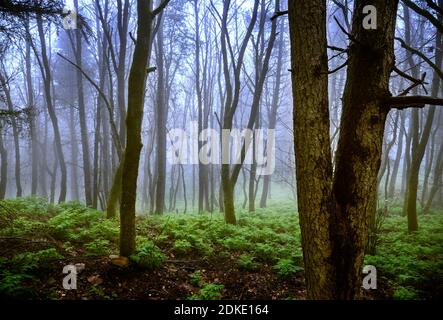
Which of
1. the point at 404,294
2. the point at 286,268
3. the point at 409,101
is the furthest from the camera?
the point at 286,268

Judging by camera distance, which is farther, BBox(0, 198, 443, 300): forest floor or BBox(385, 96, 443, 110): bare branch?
BBox(0, 198, 443, 300): forest floor

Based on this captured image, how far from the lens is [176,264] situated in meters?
6.05

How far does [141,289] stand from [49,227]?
399 cm

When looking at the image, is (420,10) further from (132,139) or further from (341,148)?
(132,139)

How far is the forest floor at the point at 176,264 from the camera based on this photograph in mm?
4750

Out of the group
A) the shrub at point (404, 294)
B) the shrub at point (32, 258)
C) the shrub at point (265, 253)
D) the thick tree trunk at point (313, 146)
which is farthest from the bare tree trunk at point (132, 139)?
the shrub at point (404, 294)

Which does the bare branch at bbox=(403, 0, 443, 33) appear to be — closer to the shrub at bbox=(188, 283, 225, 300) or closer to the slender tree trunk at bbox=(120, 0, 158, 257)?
the slender tree trunk at bbox=(120, 0, 158, 257)

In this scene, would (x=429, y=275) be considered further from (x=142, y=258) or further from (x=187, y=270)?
(x=142, y=258)

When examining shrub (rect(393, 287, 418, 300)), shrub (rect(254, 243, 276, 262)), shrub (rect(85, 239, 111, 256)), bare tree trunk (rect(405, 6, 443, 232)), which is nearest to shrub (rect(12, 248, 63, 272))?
shrub (rect(85, 239, 111, 256))

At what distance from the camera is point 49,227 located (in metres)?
7.32

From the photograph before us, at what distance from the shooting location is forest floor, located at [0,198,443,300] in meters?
4.75

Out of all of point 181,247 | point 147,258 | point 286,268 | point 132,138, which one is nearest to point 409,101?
point 286,268

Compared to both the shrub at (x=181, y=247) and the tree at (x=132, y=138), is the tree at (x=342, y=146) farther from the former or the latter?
the shrub at (x=181, y=247)
